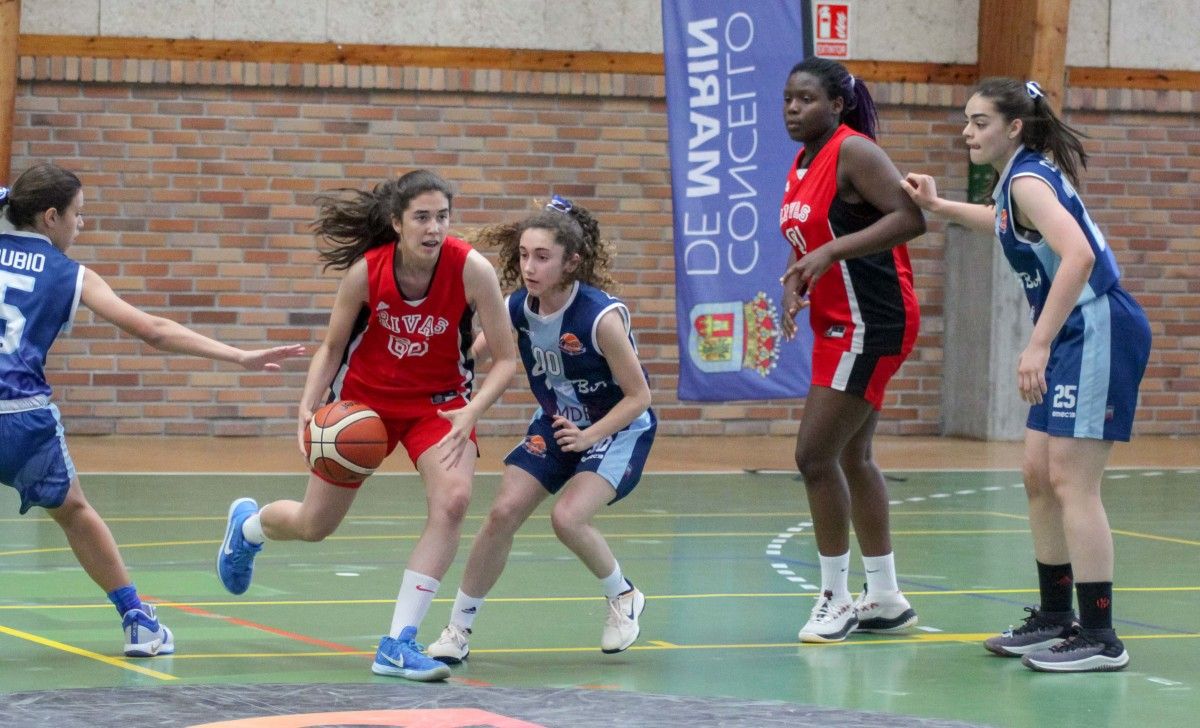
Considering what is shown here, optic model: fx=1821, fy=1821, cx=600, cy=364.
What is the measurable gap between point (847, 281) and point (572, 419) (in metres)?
1.07

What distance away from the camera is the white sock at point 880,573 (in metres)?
6.38

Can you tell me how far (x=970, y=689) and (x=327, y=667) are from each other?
1.91 m

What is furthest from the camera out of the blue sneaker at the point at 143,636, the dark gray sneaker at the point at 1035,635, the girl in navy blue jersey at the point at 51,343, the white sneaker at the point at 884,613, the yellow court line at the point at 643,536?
the yellow court line at the point at 643,536

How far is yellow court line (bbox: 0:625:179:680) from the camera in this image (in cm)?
536

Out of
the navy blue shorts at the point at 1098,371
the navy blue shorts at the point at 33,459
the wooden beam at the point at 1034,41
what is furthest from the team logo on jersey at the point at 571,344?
the wooden beam at the point at 1034,41

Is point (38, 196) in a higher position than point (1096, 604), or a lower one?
higher

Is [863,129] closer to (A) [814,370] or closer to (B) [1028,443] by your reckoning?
(A) [814,370]

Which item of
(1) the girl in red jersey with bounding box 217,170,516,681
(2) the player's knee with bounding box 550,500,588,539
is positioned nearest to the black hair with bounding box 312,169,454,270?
(1) the girl in red jersey with bounding box 217,170,516,681

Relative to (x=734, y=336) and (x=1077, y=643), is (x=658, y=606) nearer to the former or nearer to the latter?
(x=1077, y=643)

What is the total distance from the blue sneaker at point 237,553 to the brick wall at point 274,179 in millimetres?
7574

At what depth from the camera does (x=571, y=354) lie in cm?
592

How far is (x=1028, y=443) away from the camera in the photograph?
578cm

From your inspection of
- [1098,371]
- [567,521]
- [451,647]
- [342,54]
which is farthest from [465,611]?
[342,54]

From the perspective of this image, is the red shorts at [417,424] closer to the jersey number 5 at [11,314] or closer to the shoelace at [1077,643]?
the jersey number 5 at [11,314]
